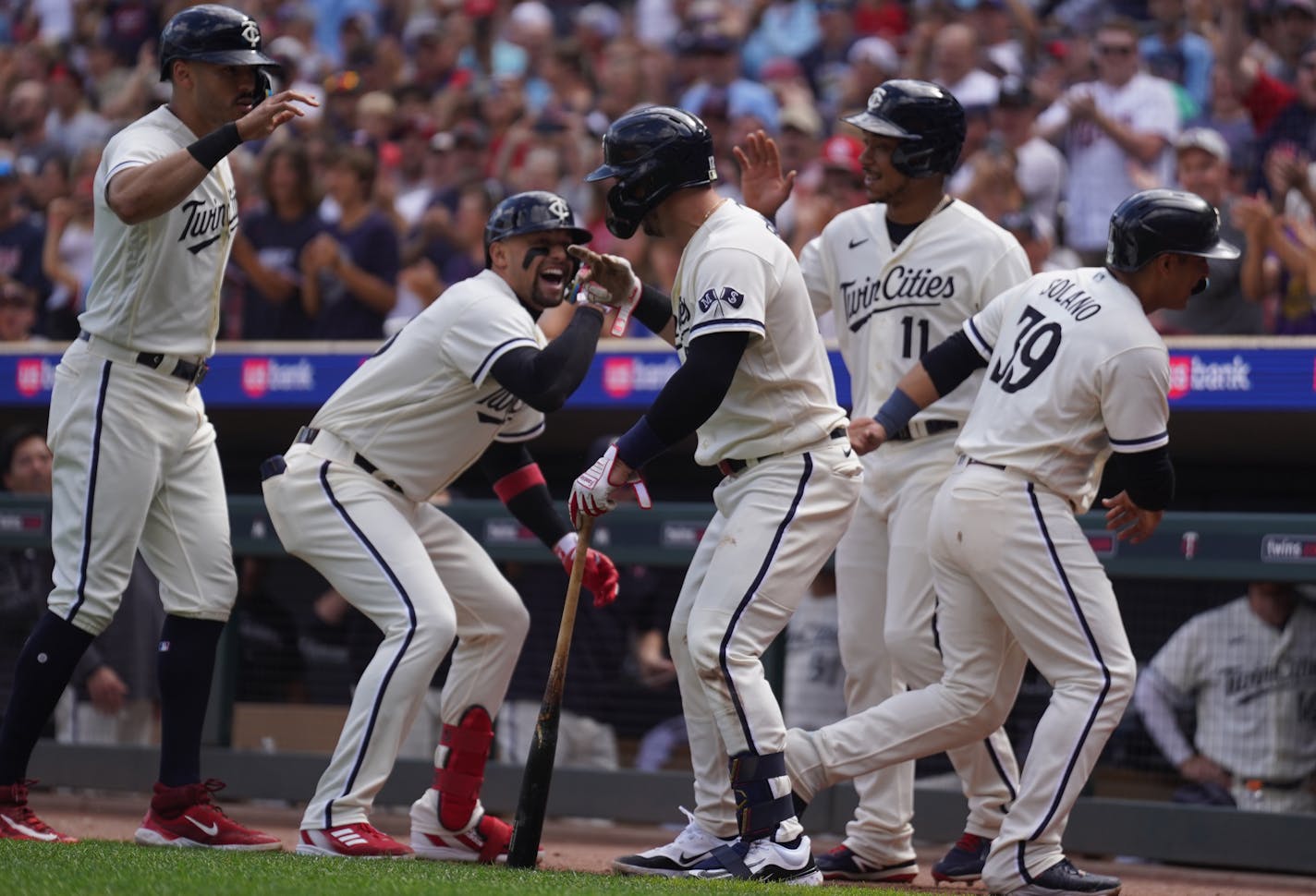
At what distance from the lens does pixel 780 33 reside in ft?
35.1

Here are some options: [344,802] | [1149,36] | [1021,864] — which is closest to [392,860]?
[344,802]

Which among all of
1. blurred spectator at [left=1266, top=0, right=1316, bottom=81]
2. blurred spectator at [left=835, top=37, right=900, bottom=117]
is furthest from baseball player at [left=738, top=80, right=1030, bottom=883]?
blurred spectator at [left=835, top=37, right=900, bottom=117]

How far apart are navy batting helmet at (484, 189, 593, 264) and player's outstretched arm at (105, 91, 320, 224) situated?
621 millimetres

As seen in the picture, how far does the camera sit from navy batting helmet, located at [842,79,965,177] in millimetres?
4688

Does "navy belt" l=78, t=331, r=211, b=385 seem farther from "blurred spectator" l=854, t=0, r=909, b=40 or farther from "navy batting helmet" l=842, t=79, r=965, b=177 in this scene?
"blurred spectator" l=854, t=0, r=909, b=40

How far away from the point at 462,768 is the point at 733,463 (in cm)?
114

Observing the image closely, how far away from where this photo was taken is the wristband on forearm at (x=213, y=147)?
13.9 ft

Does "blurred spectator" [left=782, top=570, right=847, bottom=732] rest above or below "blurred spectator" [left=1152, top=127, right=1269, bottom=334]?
below

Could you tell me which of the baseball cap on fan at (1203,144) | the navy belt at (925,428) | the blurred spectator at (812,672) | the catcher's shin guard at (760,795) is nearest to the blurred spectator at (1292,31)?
the baseball cap on fan at (1203,144)

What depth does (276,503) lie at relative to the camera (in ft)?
15.2

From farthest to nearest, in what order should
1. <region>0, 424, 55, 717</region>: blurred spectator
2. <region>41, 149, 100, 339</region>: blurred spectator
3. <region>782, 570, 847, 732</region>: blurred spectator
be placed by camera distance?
<region>41, 149, 100, 339</region>: blurred spectator → <region>0, 424, 55, 717</region>: blurred spectator → <region>782, 570, 847, 732</region>: blurred spectator

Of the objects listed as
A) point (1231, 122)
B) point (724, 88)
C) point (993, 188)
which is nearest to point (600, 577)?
point (993, 188)

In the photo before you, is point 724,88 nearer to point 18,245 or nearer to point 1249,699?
point 18,245

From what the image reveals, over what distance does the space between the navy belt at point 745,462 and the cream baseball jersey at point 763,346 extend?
1 cm
